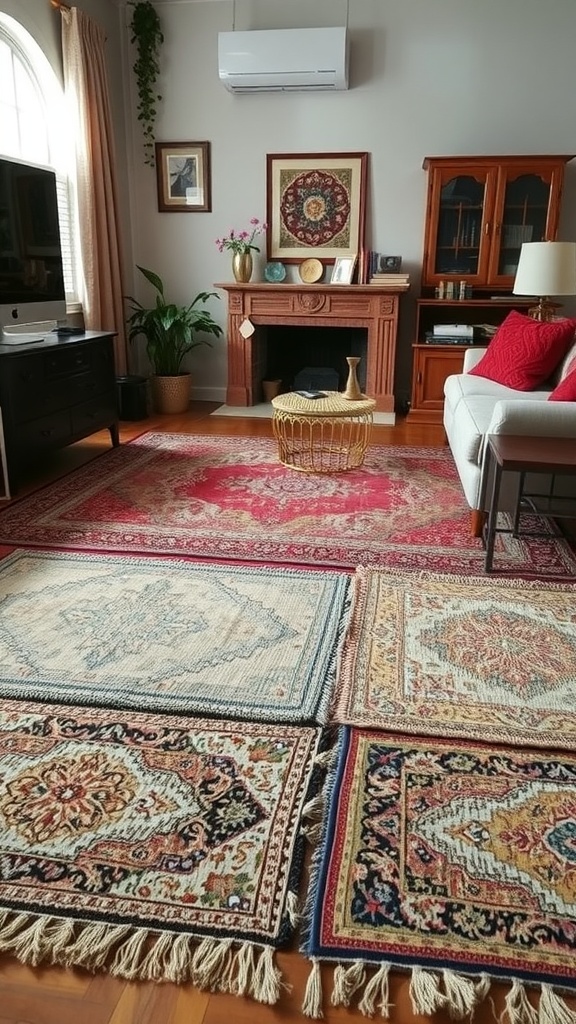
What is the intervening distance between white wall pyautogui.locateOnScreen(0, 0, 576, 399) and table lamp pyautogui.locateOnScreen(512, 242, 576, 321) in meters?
1.43

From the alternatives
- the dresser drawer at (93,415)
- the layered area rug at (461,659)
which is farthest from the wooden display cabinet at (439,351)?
→ the layered area rug at (461,659)

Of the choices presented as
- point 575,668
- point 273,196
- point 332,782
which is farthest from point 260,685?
point 273,196

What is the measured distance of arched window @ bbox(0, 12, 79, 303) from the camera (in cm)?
429

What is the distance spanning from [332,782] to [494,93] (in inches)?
200

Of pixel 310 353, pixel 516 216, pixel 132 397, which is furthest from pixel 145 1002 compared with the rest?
pixel 310 353

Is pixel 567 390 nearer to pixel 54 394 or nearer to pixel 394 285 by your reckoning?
pixel 394 285

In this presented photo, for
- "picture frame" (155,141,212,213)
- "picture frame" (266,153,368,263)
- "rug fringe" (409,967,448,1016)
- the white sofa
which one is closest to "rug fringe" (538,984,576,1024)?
"rug fringe" (409,967,448,1016)

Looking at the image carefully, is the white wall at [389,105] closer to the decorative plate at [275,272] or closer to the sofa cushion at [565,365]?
the decorative plate at [275,272]

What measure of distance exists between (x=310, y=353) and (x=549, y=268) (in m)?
2.34

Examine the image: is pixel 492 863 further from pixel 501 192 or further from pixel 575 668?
pixel 501 192

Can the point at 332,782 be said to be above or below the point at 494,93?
below

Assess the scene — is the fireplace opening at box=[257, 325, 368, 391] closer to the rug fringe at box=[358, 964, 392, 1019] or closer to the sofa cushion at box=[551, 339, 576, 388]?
the sofa cushion at box=[551, 339, 576, 388]

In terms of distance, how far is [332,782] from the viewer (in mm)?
1513

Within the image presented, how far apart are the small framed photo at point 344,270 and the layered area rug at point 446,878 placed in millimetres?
4272
